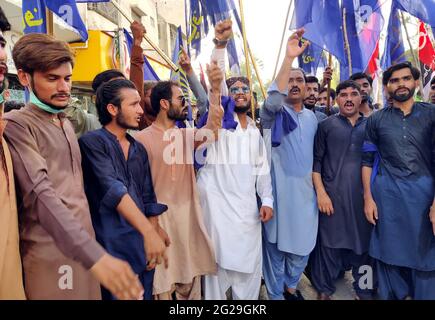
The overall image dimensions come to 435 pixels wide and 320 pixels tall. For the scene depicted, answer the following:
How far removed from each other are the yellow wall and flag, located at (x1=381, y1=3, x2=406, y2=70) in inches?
275

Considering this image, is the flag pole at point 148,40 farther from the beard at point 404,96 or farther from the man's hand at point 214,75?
the beard at point 404,96

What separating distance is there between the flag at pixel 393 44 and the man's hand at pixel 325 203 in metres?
3.12

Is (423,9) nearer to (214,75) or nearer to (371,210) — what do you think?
(371,210)

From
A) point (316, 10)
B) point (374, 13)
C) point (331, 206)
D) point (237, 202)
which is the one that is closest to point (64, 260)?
point (237, 202)

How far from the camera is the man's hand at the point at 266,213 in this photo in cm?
254

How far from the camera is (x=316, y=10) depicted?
3.22 m

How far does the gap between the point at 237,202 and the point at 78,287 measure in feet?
4.26

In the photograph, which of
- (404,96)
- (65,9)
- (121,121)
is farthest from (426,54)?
(65,9)

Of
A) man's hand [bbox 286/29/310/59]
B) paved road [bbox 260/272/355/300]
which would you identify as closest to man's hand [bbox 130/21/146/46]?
man's hand [bbox 286/29/310/59]

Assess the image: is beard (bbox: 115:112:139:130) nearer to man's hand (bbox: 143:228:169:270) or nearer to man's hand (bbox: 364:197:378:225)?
man's hand (bbox: 143:228:169:270)

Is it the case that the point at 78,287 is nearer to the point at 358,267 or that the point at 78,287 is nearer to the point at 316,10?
the point at 358,267

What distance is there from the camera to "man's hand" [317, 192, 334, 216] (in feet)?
8.90

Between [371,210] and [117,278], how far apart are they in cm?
218

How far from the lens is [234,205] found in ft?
8.17
